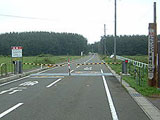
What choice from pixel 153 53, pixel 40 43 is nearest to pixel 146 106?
pixel 153 53

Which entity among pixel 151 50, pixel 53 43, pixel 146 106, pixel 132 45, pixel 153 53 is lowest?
pixel 146 106

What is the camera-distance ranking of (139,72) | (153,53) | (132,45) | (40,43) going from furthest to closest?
1. (132,45)
2. (40,43)
3. (139,72)
4. (153,53)

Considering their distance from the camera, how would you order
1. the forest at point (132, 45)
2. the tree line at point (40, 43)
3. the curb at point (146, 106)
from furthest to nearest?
the forest at point (132, 45)
the tree line at point (40, 43)
the curb at point (146, 106)

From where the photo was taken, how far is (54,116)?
573 cm

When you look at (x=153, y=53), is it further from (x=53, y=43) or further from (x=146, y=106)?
(x=53, y=43)

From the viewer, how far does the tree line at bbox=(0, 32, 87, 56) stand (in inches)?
4119

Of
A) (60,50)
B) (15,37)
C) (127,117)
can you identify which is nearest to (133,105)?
(127,117)

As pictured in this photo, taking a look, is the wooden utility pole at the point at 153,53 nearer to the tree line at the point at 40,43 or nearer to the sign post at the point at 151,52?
the sign post at the point at 151,52

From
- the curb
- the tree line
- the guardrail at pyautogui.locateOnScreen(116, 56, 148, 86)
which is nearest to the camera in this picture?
the curb

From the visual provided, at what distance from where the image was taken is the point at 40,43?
4510 inches

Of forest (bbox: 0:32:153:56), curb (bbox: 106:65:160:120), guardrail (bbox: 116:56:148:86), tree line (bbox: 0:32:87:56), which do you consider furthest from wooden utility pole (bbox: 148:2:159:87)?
tree line (bbox: 0:32:87:56)

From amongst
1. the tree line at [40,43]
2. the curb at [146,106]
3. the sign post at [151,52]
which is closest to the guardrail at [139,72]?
the sign post at [151,52]

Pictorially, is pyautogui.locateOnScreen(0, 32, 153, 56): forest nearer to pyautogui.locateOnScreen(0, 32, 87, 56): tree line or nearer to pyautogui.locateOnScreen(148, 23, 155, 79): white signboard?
pyautogui.locateOnScreen(0, 32, 87, 56): tree line

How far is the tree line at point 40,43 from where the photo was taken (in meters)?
105
